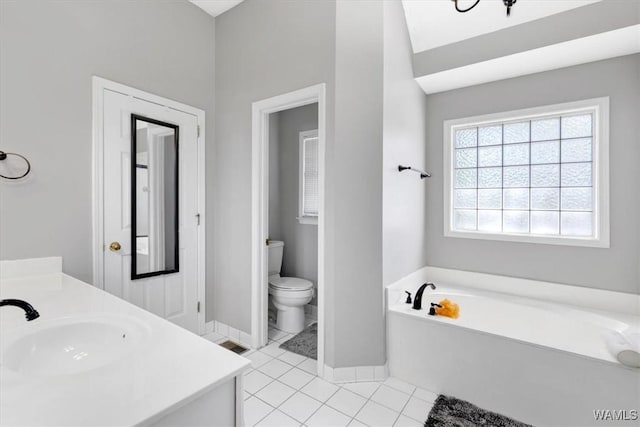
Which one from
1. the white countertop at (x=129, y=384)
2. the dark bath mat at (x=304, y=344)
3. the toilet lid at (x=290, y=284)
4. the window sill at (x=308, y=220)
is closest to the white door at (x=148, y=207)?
the toilet lid at (x=290, y=284)

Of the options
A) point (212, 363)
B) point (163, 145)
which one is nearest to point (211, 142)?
point (163, 145)

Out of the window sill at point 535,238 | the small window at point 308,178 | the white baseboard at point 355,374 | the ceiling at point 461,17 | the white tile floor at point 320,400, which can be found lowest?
the white tile floor at point 320,400

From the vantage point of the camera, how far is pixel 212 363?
2.60 feet

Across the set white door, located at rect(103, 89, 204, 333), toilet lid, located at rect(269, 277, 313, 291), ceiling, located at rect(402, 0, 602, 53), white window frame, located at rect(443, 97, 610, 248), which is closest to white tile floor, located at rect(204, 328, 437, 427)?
toilet lid, located at rect(269, 277, 313, 291)

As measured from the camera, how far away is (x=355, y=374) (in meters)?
2.08

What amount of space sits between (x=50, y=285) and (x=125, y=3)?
1.98 meters

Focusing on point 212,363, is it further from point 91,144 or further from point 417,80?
point 417,80

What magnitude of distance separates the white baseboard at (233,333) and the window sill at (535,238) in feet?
6.71

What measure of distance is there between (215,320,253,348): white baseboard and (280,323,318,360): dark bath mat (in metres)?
0.30

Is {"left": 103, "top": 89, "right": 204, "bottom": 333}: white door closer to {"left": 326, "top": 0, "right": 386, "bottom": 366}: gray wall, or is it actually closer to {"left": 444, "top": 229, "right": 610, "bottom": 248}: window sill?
{"left": 326, "top": 0, "right": 386, "bottom": 366}: gray wall

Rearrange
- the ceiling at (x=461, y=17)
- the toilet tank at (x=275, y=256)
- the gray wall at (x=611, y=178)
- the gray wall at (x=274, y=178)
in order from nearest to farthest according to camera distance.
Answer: the ceiling at (x=461, y=17), the gray wall at (x=611, y=178), the toilet tank at (x=275, y=256), the gray wall at (x=274, y=178)

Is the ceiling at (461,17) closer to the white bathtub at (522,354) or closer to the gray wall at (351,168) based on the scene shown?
the gray wall at (351,168)

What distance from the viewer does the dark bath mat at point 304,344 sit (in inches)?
97.7

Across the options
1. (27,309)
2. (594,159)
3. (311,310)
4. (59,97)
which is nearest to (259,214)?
(311,310)
